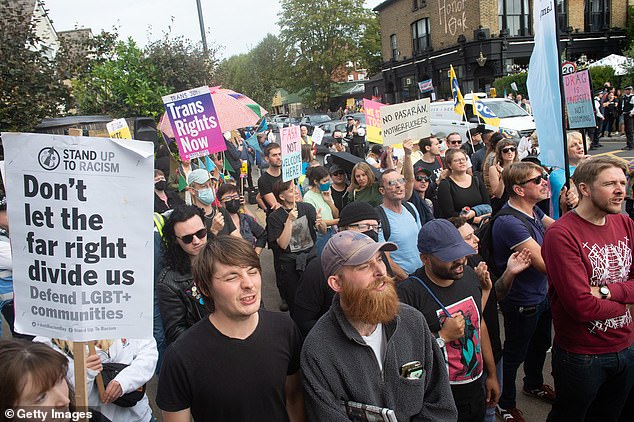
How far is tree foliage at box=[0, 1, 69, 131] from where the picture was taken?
313 inches

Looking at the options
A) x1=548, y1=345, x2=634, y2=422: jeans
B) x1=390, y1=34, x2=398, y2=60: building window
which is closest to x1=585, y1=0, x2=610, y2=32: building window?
x1=390, y1=34, x2=398, y2=60: building window

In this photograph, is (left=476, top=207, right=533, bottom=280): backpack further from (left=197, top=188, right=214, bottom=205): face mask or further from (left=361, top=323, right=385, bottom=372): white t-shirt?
(left=197, top=188, right=214, bottom=205): face mask

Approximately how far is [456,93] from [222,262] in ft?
30.1

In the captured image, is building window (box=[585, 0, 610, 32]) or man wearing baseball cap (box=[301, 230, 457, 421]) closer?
man wearing baseball cap (box=[301, 230, 457, 421])

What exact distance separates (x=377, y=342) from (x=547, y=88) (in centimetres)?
286

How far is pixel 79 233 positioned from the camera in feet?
7.68

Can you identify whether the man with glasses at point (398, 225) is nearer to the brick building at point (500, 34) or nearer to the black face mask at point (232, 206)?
the black face mask at point (232, 206)

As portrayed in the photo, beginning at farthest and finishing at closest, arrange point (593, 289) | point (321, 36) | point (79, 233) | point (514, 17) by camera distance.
→ point (321, 36), point (514, 17), point (593, 289), point (79, 233)

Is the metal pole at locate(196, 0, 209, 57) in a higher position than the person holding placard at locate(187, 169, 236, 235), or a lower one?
higher

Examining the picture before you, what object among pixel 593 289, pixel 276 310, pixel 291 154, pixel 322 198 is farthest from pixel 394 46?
pixel 593 289

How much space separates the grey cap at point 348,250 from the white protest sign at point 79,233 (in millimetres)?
893

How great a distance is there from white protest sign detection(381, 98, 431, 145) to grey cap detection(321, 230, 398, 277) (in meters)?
4.55

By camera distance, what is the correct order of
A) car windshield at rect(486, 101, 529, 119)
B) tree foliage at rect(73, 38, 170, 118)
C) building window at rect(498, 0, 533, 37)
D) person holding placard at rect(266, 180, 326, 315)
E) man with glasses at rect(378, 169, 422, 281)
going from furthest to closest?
building window at rect(498, 0, 533, 37)
car windshield at rect(486, 101, 529, 119)
tree foliage at rect(73, 38, 170, 118)
person holding placard at rect(266, 180, 326, 315)
man with glasses at rect(378, 169, 422, 281)

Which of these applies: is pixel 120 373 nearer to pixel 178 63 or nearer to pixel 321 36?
pixel 178 63
